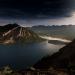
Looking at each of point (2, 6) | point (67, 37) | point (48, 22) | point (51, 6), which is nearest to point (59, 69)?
point (67, 37)

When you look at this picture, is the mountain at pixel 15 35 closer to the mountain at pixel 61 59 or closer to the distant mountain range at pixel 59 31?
the distant mountain range at pixel 59 31

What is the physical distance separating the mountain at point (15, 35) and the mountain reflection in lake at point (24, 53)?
11cm

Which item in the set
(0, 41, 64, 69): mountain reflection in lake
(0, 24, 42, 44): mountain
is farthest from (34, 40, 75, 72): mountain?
(0, 24, 42, 44): mountain

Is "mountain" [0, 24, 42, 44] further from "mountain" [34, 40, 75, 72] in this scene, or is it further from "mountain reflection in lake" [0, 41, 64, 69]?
"mountain" [34, 40, 75, 72]

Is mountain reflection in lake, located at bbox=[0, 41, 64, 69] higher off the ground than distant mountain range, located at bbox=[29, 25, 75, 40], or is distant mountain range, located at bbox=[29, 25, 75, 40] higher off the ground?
distant mountain range, located at bbox=[29, 25, 75, 40]

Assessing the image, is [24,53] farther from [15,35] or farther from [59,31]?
[59,31]

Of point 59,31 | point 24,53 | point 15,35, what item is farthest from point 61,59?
point 15,35

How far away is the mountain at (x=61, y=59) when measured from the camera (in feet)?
14.7

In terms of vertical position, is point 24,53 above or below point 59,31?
below

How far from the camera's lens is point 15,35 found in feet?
15.1

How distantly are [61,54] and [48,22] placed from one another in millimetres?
736

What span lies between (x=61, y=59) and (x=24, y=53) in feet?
2.59

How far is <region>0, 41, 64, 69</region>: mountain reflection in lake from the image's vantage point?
4484mm

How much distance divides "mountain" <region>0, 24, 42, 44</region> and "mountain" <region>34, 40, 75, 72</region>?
0.47m
